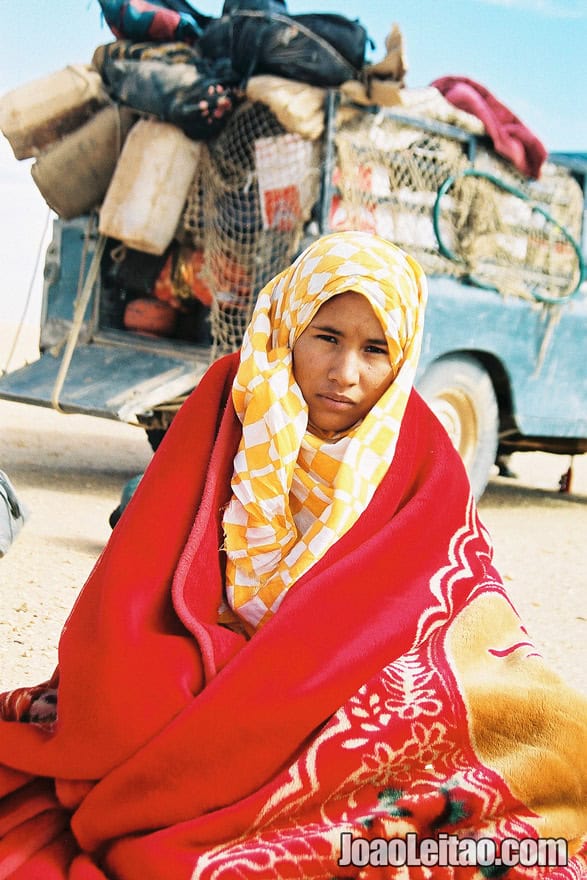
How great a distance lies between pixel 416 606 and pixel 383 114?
14.6 ft

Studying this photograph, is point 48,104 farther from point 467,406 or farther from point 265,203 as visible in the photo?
point 467,406

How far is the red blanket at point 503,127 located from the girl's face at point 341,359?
14.6 ft

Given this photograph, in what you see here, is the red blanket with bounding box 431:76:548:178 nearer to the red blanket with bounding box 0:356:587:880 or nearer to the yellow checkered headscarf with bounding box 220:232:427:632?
the yellow checkered headscarf with bounding box 220:232:427:632

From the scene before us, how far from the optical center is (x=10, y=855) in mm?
1724

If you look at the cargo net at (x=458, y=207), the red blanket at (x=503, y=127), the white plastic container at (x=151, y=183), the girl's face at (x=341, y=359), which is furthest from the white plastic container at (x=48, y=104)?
the girl's face at (x=341, y=359)

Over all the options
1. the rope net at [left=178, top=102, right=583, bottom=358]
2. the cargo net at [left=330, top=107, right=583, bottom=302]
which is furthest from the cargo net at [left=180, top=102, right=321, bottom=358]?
the cargo net at [left=330, top=107, right=583, bottom=302]

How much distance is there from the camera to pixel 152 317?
21.7ft

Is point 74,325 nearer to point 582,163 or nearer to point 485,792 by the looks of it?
point 582,163

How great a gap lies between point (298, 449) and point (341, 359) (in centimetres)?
20

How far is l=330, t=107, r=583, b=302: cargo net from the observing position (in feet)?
18.7

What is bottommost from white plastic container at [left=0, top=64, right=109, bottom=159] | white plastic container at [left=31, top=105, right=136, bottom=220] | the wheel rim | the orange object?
the wheel rim

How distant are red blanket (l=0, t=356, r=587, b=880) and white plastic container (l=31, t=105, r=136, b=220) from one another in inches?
179

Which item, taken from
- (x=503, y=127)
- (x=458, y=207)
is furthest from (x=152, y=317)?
(x=503, y=127)

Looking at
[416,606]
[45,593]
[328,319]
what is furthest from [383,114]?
[416,606]
